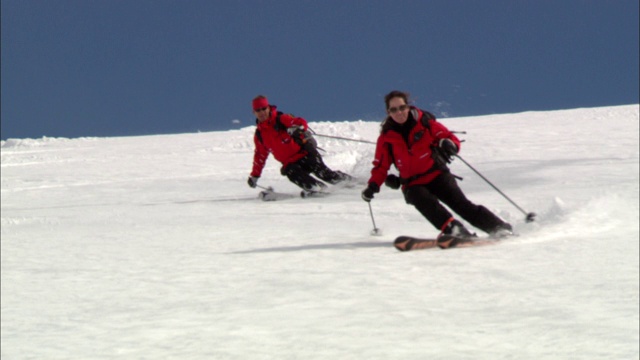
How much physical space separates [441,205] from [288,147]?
5239 millimetres

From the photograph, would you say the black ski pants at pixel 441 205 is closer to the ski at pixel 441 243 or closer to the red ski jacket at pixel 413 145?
the red ski jacket at pixel 413 145

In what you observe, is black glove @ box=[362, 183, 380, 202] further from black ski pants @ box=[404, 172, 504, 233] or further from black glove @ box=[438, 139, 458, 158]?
black glove @ box=[438, 139, 458, 158]

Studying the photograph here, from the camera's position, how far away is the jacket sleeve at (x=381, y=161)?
6840 millimetres

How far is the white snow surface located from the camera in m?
3.51

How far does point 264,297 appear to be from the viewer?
4777 millimetres

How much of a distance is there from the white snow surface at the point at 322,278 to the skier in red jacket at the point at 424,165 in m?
0.45

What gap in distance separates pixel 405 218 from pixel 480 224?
236cm

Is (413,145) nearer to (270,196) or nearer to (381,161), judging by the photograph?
(381,161)

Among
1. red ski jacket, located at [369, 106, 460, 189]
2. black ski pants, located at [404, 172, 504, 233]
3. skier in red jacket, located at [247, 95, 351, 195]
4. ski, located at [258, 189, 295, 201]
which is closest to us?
red ski jacket, located at [369, 106, 460, 189]

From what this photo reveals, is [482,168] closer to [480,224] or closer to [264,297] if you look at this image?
[480,224]

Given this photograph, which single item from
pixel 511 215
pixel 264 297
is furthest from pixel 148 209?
pixel 264 297

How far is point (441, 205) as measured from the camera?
6832 millimetres

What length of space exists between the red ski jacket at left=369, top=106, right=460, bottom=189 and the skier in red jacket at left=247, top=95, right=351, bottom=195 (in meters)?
4.56

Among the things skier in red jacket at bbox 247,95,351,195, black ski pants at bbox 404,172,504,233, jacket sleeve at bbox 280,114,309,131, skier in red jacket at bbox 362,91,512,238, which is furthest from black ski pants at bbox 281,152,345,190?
black ski pants at bbox 404,172,504,233
